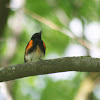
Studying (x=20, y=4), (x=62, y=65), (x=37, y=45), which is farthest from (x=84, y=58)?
(x=20, y=4)

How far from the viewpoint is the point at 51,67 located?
9.36 feet

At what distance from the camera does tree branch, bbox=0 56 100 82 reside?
2.78 m

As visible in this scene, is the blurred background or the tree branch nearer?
the tree branch

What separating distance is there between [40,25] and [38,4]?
1.07 m

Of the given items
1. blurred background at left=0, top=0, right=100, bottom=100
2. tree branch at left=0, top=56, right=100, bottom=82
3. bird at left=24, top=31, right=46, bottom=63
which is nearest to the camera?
tree branch at left=0, top=56, right=100, bottom=82

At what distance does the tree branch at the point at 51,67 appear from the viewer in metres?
2.78

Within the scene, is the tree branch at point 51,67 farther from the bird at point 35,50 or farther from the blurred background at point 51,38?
the blurred background at point 51,38

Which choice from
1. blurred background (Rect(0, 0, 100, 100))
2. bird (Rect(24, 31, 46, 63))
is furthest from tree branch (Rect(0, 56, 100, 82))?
blurred background (Rect(0, 0, 100, 100))

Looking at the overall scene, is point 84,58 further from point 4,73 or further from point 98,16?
point 98,16

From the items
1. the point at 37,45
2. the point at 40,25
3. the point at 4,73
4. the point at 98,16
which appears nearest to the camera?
the point at 4,73

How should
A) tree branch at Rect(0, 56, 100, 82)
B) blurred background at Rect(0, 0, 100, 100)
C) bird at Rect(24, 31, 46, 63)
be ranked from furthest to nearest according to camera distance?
blurred background at Rect(0, 0, 100, 100)
bird at Rect(24, 31, 46, 63)
tree branch at Rect(0, 56, 100, 82)

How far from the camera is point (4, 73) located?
9.09 ft

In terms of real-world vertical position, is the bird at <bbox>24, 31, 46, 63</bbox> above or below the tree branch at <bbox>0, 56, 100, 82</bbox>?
above

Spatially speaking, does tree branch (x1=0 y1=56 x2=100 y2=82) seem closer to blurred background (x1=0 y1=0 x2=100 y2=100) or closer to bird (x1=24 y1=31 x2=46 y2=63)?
bird (x1=24 y1=31 x2=46 y2=63)
